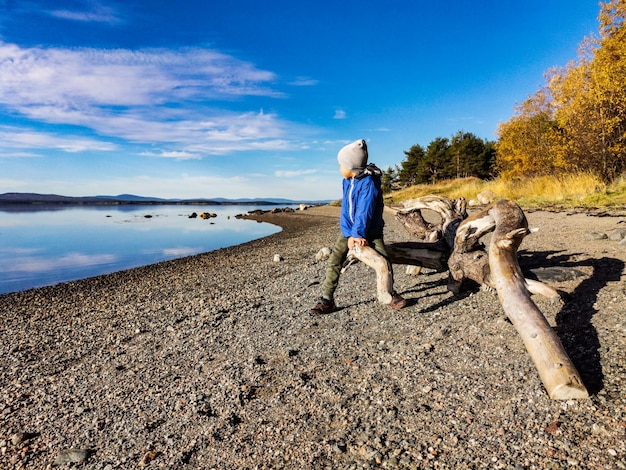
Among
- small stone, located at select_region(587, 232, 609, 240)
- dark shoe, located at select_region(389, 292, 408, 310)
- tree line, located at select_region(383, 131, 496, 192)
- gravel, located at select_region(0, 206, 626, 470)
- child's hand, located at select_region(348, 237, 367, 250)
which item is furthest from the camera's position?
tree line, located at select_region(383, 131, 496, 192)

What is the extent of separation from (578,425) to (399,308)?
3545 millimetres

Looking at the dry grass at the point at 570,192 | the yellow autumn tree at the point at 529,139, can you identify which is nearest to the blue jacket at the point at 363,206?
the dry grass at the point at 570,192

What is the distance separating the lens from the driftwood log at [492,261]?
3.53 m

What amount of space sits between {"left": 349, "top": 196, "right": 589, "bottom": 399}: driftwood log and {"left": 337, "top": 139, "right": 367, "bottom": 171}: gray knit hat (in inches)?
55.0

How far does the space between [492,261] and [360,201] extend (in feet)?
7.26

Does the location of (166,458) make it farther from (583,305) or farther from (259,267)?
(259,267)

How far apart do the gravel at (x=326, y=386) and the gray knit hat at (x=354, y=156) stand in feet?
8.35

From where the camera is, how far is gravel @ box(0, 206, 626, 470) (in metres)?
3.04

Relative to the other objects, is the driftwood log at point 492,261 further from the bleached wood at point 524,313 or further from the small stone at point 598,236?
the small stone at point 598,236

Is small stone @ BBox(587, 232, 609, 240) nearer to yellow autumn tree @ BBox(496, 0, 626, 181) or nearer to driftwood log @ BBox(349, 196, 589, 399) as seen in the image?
driftwood log @ BBox(349, 196, 589, 399)

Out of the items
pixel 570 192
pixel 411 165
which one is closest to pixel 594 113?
pixel 570 192

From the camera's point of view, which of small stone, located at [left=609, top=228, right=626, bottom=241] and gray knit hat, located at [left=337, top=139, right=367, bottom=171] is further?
small stone, located at [left=609, top=228, right=626, bottom=241]

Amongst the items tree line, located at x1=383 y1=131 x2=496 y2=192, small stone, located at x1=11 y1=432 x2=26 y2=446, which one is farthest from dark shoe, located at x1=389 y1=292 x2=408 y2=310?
tree line, located at x1=383 y1=131 x2=496 y2=192

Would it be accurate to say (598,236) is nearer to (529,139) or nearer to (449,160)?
(529,139)
